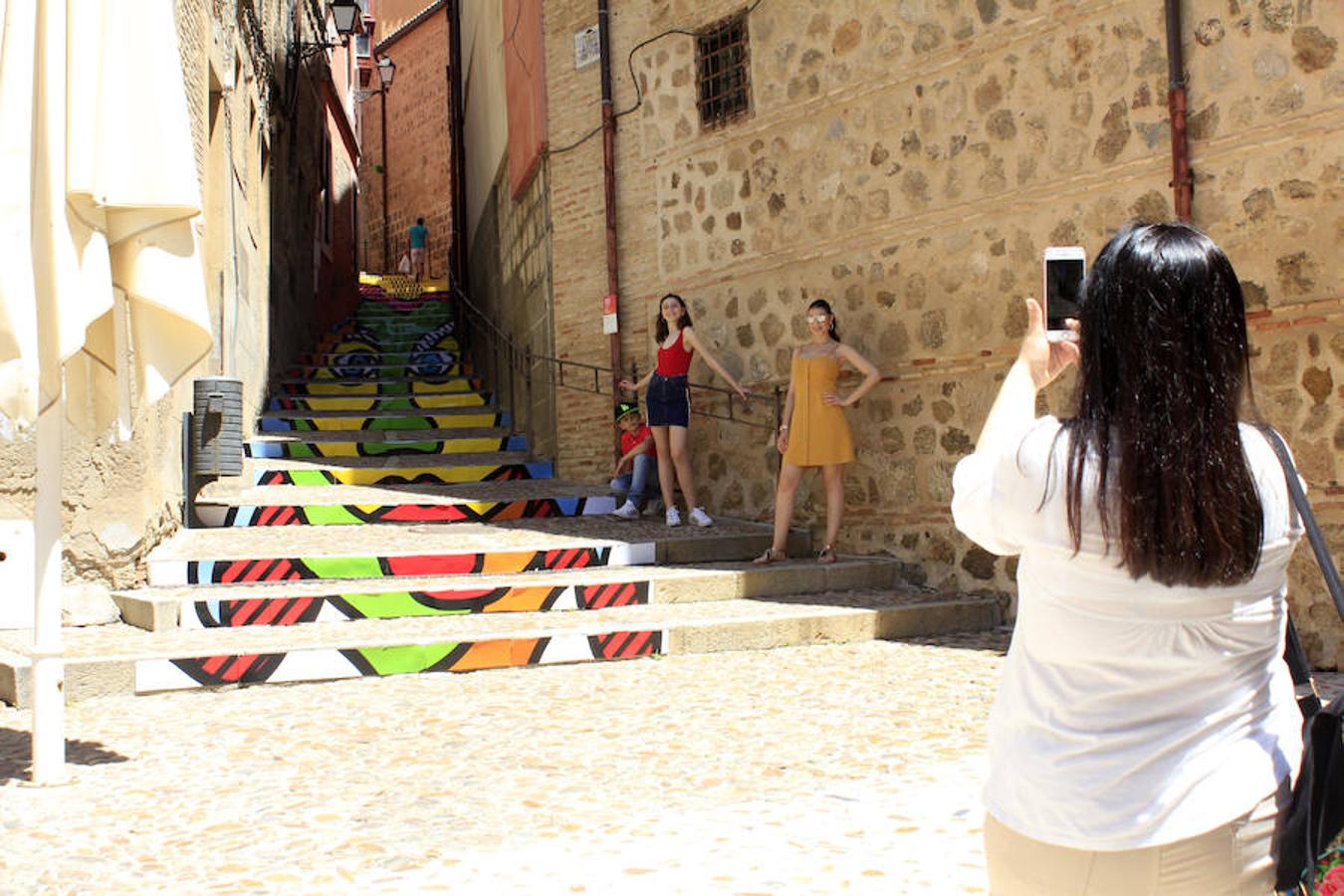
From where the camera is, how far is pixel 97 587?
257 inches

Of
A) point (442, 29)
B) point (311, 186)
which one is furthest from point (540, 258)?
point (442, 29)

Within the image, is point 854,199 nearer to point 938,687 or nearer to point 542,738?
point 938,687

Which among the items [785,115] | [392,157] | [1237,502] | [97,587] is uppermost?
[392,157]

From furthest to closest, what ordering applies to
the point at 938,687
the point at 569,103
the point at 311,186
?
the point at 311,186, the point at 569,103, the point at 938,687

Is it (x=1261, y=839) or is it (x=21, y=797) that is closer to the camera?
(x=1261, y=839)

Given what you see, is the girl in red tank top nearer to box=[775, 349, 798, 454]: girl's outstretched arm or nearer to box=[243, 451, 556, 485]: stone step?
box=[775, 349, 798, 454]: girl's outstretched arm

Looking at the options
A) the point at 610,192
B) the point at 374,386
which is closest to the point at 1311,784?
the point at 610,192

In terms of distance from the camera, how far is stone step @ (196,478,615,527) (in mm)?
8759

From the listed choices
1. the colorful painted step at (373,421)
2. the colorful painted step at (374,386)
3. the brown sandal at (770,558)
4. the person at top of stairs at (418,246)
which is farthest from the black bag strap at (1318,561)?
the person at top of stairs at (418,246)

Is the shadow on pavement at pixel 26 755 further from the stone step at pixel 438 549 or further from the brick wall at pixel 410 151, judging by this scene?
the brick wall at pixel 410 151

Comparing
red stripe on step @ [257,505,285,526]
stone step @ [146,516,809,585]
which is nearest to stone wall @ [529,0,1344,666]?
stone step @ [146,516,809,585]

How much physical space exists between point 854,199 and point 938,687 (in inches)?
154

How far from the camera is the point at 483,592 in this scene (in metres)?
7.08

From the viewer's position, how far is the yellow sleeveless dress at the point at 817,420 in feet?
27.2
